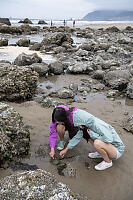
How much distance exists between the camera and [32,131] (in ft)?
15.4

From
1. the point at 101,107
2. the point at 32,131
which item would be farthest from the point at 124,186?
the point at 101,107

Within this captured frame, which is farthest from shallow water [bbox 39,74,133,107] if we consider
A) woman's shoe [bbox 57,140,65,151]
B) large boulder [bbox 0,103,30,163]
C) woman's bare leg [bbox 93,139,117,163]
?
woman's bare leg [bbox 93,139,117,163]

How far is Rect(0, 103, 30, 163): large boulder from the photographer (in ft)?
11.7

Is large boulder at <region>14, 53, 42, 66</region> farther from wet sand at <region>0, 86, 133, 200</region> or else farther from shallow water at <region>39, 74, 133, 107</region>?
wet sand at <region>0, 86, 133, 200</region>

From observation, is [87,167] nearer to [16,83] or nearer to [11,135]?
[11,135]

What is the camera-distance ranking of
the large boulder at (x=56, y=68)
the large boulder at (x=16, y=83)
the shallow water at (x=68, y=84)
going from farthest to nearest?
the large boulder at (x=56, y=68) < the shallow water at (x=68, y=84) < the large boulder at (x=16, y=83)

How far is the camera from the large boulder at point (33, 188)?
2.20 meters

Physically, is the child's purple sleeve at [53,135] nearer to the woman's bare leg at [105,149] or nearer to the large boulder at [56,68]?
the woman's bare leg at [105,149]

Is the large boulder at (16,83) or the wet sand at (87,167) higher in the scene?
the large boulder at (16,83)

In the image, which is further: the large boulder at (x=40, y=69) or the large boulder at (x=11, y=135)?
the large boulder at (x=40, y=69)

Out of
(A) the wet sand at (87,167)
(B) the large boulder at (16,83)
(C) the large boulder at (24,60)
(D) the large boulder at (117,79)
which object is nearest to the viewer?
(A) the wet sand at (87,167)

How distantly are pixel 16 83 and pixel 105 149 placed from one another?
3.90 meters

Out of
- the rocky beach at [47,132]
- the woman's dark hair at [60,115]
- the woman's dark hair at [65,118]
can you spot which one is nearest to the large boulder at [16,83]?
the rocky beach at [47,132]

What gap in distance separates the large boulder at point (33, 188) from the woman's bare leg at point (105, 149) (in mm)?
1267
